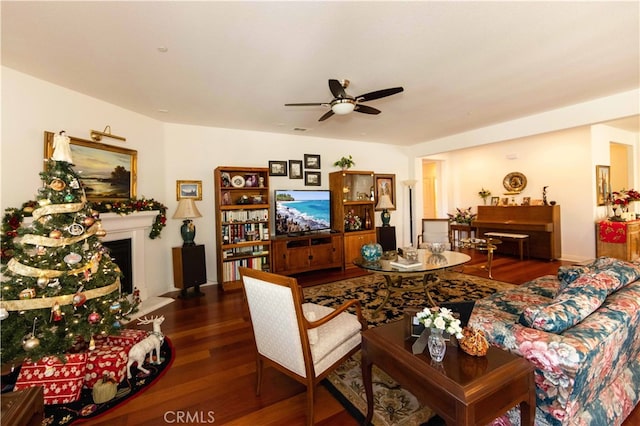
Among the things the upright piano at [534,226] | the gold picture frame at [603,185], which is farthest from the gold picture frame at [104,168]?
the gold picture frame at [603,185]

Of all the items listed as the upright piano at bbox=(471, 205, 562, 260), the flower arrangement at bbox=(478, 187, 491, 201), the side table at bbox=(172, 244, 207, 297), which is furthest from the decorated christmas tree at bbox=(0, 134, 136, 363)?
the flower arrangement at bbox=(478, 187, 491, 201)

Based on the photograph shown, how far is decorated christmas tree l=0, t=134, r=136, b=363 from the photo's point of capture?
2004 mm

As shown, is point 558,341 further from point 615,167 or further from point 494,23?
point 615,167

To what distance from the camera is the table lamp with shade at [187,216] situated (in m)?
4.02

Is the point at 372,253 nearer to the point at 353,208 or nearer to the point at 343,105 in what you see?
the point at 343,105

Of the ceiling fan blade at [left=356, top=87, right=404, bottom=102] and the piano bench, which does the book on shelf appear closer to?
the ceiling fan blade at [left=356, top=87, right=404, bottom=102]

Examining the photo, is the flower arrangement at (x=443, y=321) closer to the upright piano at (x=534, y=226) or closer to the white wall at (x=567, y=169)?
the white wall at (x=567, y=169)

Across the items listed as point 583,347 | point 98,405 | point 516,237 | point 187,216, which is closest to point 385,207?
point 516,237

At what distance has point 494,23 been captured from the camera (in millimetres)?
2064

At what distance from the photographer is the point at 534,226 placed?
5633 mm

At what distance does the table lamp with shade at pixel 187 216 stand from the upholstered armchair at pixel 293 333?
8.65 ft

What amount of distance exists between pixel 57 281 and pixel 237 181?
8.99 feet

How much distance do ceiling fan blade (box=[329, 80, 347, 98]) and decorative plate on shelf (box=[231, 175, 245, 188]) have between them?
8.20 ft

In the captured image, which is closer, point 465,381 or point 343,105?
point 465,381
